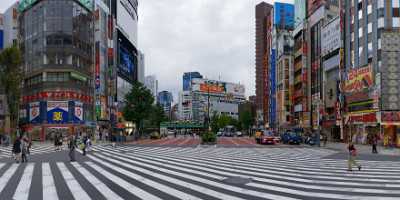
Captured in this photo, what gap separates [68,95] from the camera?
72.4m

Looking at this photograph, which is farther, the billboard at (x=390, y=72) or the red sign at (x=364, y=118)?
the red sign at (x=364, y=118)

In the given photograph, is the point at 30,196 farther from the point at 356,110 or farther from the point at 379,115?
the point at 356,110

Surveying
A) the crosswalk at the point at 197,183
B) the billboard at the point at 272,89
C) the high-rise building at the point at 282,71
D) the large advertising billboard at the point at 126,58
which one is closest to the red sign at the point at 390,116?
the crosswalk at the point at 197,183

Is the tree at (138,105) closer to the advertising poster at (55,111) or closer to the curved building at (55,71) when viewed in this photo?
the curved building at (55,71)

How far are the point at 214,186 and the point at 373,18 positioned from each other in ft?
151

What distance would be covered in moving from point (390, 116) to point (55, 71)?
159 ft

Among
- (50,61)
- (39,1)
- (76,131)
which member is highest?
(39,1)

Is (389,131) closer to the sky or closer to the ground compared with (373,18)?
closer to the ground

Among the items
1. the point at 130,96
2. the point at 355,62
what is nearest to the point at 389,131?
the point at 355,62

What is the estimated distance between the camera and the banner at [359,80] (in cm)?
5456

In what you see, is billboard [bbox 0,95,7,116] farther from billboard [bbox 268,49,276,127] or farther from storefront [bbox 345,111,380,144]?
billboard [bbox 268,49,276,127]

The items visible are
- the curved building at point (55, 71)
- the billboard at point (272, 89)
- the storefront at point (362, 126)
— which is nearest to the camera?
the storefront at point (362, 126)

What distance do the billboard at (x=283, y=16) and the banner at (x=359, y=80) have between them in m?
58.0

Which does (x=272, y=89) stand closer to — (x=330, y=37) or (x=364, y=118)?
(x=330, y=37)
